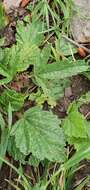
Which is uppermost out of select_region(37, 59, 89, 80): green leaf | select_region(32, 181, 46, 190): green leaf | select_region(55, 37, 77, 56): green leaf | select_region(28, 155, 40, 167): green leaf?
select_region(55, 37, 77, 56): green leaf

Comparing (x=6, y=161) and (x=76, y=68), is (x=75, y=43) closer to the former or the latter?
(x=76, y=68)

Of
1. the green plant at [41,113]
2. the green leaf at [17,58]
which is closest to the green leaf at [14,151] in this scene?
the green plant at [41,113]

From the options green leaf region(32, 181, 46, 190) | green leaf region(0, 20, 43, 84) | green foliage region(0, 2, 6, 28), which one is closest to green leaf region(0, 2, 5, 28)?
green foliage region(0, 2, 6, 28)

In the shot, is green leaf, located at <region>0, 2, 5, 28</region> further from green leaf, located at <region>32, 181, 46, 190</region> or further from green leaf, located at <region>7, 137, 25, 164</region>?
green leaf, located at <region>32, 181, 46, 190</region>

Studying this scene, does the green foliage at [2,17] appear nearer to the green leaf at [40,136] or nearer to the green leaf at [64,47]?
the green leaf at [64,47]

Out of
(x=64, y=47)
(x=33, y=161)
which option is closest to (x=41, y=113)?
(x=33, y=161)

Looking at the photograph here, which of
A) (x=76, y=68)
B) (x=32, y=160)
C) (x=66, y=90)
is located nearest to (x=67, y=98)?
(x=66, y=90)

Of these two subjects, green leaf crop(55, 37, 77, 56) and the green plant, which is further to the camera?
green leaf crop(55, 37, 77, 56)
